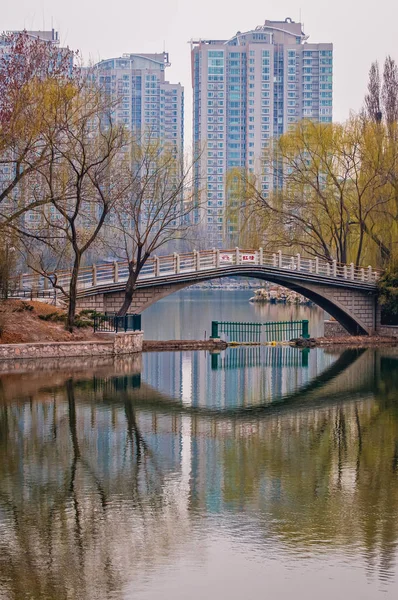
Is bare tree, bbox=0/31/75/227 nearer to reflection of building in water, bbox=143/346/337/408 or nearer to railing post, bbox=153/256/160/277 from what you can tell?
reflection of building in water, bbox=143/346/337/408

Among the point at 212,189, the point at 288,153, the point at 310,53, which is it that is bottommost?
the point at 288,153

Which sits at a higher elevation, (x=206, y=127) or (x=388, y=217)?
(x=206, y=127)

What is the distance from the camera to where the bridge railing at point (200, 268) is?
43.1 m

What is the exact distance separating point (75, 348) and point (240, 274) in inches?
547

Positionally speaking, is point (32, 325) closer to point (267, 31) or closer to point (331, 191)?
point (331, 191)

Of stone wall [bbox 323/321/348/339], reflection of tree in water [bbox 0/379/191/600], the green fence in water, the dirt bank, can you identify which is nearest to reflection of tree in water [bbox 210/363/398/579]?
reflection of tree in water [bbox 0/379/191/600]

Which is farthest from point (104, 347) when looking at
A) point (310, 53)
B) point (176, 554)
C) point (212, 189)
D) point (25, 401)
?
point (310, 53)

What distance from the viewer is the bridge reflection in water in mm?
13547

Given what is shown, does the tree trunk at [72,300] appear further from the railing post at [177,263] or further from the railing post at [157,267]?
the railing post at [177,263]

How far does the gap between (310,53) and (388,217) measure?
145944 millimetres

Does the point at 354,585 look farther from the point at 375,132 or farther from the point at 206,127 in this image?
the point at 206,127

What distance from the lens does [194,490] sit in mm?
16891

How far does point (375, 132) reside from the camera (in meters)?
51.3

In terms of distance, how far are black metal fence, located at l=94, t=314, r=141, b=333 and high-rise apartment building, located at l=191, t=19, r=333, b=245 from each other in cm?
14063
